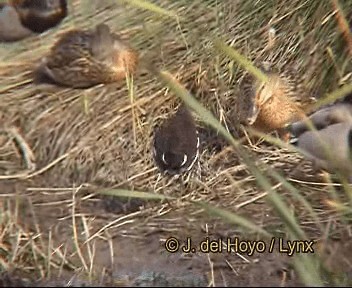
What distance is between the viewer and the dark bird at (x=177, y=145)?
3.53 m

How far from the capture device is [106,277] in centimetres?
297

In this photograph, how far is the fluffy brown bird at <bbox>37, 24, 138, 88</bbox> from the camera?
391 centimetres

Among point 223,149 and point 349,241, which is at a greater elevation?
point 223,149

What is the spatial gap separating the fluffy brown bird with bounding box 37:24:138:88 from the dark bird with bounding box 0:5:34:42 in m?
0.27

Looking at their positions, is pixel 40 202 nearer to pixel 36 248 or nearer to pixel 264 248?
pixel 36 248

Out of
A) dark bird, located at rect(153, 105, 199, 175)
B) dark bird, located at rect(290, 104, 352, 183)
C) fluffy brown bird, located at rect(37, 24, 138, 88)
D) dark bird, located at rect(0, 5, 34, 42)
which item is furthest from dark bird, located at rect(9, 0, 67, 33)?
dark bird, located at rect(290, 104, 352, 183)

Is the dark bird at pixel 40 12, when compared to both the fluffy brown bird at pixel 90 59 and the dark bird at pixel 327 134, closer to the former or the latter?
the fluffy brown bird at pixel 90 59

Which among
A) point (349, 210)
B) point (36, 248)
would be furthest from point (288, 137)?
point (36, 248)

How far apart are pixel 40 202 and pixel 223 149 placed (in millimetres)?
736

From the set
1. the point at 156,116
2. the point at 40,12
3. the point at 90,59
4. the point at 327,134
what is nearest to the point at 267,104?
the point at 156,116

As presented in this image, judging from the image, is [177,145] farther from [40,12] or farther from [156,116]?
[40,12]

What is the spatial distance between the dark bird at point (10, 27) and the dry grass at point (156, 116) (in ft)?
0.12

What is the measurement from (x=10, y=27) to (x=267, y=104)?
1.20 metres

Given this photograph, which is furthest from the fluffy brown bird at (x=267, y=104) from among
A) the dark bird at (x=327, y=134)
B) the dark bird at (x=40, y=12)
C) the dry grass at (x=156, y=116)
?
the dark bird at (x=40, y=12)
